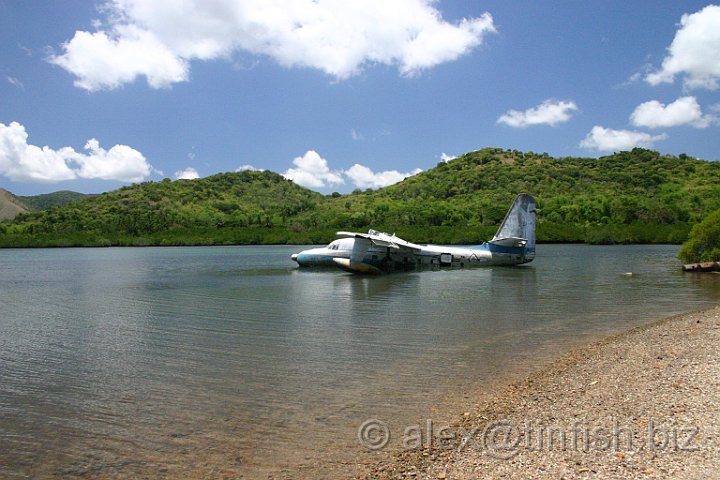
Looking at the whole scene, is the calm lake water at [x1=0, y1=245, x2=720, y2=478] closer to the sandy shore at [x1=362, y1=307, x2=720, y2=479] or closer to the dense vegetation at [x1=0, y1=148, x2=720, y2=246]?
the sandy shore at [x1=362, y1=307, x2=720, y2=479]

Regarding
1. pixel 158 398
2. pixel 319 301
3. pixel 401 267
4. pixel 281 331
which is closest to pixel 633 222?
pixel 401 267

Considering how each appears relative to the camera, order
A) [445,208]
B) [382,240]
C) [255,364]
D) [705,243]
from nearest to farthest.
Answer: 1. [255,364]
2. [382,240]
3. [705,243]
4. [445,208]

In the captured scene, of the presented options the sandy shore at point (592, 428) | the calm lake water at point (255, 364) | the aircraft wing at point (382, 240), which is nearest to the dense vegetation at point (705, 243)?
the calm lake water at point (255, 364)

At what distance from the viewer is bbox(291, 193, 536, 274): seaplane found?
32594 mm

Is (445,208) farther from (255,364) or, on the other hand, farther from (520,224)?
(255,364)

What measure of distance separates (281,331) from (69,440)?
24.2 feet

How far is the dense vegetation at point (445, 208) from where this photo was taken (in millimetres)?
86062

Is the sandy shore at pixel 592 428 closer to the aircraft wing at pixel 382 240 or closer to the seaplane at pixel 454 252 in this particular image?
the aircraft wing at pixel 382 240

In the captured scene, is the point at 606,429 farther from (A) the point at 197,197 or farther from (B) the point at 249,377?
(A) the point at 197,197

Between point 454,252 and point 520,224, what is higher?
point 520,224

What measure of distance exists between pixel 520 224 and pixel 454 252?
16.0 feet

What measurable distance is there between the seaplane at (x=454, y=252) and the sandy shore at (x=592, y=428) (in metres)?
23.8

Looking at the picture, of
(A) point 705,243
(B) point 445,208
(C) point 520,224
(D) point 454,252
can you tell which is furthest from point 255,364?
(B) point 445,208

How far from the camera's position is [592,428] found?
5.61m
